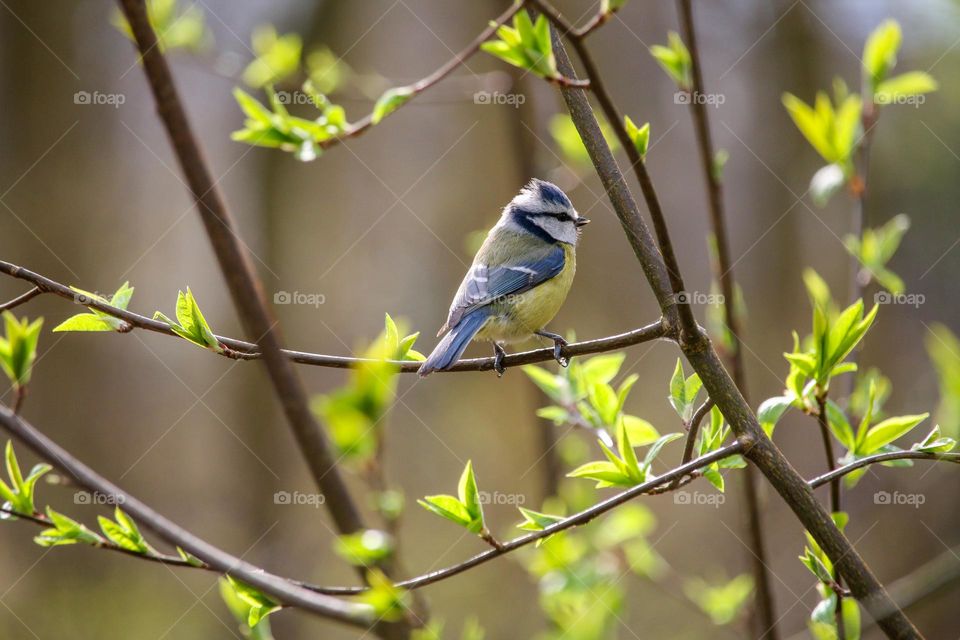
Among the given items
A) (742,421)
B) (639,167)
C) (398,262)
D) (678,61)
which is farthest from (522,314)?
(398,262)

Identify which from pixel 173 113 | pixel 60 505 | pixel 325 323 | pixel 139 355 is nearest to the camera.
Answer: pixel 173 113

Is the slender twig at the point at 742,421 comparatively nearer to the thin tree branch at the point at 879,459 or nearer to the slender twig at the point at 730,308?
the thin tree branch at the point at 879,459

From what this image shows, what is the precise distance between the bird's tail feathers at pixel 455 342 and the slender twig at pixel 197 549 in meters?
0.62

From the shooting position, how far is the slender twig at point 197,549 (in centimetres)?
70

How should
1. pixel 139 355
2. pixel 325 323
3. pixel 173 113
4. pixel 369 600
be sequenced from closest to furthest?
1. pixel 369 600
2. pixel 173 113
3. pixel 139 355
4. pixel 325 323

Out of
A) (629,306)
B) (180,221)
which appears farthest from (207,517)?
(629,306)

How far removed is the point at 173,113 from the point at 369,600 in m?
0.70

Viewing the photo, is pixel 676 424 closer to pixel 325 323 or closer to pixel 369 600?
pixel 325 323

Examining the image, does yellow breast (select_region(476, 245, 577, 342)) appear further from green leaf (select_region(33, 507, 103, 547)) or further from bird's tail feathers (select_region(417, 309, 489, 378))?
green leaf (select_region(33, 507, 103, 547))

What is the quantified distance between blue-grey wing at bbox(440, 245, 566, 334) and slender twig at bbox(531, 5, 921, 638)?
3.98 feet

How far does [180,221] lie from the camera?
412cm

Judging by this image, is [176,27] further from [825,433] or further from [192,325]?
[825,433]

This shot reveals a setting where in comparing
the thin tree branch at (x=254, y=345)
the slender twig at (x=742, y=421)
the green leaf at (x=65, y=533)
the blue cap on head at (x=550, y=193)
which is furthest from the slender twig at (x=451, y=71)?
the blue cap on head at (x=550, y=193)

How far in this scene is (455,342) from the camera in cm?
197
